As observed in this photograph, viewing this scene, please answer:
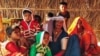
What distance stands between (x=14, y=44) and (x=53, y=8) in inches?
117

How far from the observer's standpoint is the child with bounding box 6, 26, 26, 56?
492cm

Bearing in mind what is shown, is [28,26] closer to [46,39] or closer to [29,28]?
[29,28]

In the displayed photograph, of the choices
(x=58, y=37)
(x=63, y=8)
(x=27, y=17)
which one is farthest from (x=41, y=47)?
(x=63, y=8)

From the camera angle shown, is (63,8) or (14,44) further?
(63,8)

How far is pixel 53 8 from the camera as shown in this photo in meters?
7.81

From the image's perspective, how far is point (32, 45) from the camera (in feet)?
16.3

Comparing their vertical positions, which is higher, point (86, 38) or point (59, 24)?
point (59, 24)

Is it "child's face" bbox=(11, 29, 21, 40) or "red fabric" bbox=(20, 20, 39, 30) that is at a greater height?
"red fabric" bbox=(20, 20, 39, 30)

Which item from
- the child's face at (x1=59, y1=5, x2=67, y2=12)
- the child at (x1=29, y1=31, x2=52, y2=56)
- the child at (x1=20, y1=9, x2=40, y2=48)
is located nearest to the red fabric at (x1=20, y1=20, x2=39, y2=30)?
the child at (x1=20, y1=9, x2=40, y2=48)

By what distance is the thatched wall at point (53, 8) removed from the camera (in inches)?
303

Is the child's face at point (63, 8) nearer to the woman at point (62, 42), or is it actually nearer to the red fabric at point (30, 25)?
the red fabric at point (30, 25)

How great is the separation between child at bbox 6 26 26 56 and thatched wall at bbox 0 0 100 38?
105 inches

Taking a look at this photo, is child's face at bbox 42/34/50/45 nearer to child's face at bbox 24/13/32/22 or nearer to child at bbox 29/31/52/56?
child at bbox 29/31/52/56

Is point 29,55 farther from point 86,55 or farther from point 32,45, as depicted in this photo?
point 86,55
